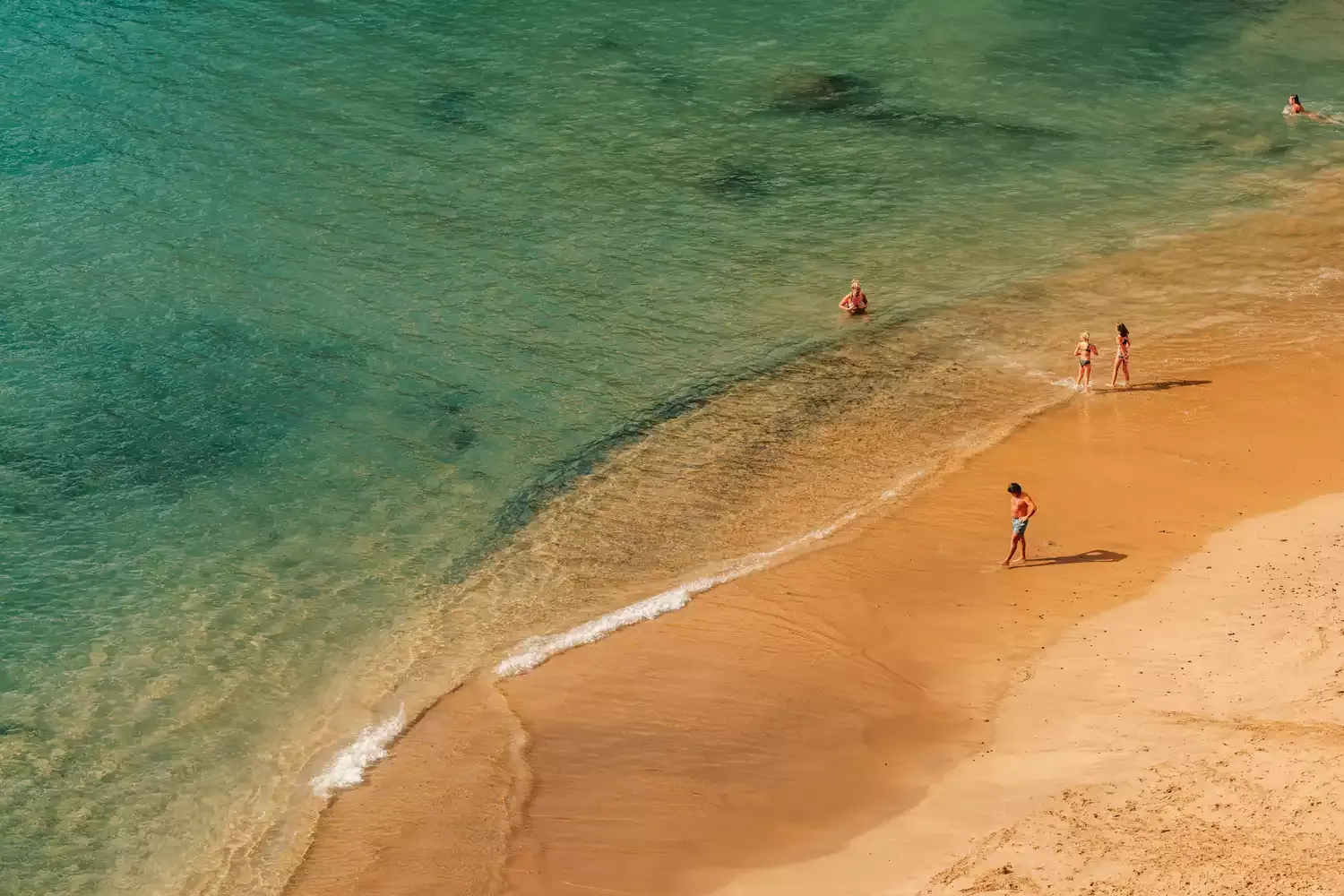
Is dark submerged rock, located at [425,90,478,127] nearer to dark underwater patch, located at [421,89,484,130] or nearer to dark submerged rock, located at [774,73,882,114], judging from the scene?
dark underwater patch, located at [421,89,484,130]

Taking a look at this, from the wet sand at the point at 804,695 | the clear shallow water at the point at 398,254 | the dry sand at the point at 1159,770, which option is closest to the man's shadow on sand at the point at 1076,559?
the wet sand at the point at 804,695

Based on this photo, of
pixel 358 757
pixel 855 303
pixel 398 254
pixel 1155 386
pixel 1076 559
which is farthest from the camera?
pixel 398 254

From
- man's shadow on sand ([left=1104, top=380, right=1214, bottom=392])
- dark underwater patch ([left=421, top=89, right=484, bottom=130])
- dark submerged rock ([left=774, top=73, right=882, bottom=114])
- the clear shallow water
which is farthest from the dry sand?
dark underwater patch ([left=421, top=89, right=484, bottom=130])

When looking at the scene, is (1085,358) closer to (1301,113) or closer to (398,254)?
(398,254)

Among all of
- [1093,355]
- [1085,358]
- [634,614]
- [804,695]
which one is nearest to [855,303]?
[1093,355]

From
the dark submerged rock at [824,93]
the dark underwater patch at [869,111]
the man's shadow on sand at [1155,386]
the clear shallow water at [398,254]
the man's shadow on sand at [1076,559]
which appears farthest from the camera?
the dark submerged rock at [824,93]

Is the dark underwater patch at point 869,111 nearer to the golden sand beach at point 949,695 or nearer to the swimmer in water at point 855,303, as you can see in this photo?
the swimmer in water at point 855,303
